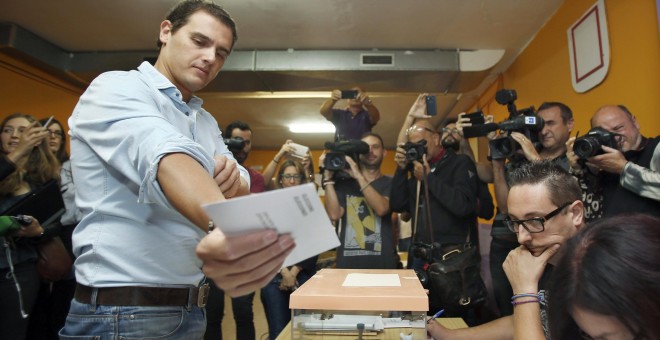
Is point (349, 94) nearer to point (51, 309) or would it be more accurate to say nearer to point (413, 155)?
point (413, 155)

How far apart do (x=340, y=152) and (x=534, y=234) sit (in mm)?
1405

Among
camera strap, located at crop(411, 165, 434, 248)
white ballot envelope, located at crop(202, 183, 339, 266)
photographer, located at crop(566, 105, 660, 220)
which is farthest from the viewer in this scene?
camera strap, located at crop(411, 165, 434, 248)

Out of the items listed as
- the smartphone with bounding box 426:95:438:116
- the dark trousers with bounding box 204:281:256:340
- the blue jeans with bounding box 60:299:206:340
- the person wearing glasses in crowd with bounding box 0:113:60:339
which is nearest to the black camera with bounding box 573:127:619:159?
the smartphone with bounding box 426:95:438:116

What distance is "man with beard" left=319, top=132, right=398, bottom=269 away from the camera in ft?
7.64

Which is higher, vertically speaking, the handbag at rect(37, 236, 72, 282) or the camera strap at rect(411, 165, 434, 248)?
the camera strap at rect(411, 165, 434, 248)

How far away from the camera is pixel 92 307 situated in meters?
0.79

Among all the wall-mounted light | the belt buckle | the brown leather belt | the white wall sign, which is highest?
the wall-mounted light

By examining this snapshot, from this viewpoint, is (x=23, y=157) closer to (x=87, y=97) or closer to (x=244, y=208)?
(x=87, y=97)

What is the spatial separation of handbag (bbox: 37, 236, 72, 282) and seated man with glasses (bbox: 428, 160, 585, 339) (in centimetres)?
191

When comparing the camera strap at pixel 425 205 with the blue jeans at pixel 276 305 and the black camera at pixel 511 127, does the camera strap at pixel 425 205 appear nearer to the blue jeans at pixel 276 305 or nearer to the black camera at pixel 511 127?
the black camera at pixel 511 127

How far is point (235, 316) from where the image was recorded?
7.72 feet

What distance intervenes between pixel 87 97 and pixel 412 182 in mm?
1869

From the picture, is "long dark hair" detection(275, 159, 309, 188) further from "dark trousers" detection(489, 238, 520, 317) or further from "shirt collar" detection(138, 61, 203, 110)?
"shirt collar" detection(138, 61, 203, 110)

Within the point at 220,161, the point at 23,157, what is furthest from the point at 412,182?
the point at 23,157
